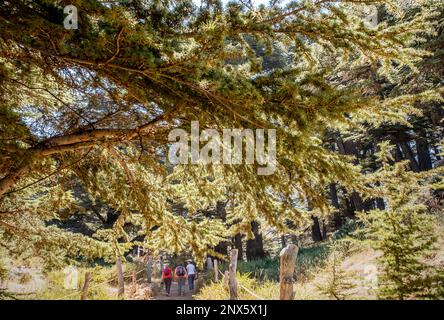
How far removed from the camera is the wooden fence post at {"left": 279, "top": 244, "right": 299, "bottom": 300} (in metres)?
5.64

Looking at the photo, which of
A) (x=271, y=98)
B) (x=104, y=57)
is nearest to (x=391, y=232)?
(x=271, y=98)

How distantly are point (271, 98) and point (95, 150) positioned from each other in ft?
14.7

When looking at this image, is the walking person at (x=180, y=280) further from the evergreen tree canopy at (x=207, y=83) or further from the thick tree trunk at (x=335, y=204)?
the thick tree trunk at (x=335, y=204)

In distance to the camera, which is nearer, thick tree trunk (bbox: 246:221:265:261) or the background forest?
the background forest

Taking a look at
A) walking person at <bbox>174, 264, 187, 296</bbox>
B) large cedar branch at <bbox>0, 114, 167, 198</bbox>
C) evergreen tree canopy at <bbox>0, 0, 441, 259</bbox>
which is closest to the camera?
evergreen tree canopy at <bbox>0, 0, 441, 259</bbox>

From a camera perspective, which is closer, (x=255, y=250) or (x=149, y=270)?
(x=149, y=270)

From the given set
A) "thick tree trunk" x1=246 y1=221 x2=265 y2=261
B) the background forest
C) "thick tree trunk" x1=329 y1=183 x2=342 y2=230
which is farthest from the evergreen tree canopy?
"thick tree trunk" x1=329 y1=183 x2=342 y2=230

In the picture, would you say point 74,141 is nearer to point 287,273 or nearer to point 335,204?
point 287,273

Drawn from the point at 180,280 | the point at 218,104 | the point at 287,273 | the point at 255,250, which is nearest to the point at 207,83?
the point at 218,104

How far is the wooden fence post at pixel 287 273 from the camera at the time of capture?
564 cm

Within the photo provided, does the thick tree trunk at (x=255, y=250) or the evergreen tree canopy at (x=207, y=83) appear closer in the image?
the evergreen tree canopy at (x=207, y=83)

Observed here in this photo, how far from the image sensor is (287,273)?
5.77 metres

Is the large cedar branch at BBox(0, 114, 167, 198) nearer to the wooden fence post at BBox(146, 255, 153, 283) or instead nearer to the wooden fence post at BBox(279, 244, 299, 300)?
the wooden fence post at BBox(279, 244, 299, 300)

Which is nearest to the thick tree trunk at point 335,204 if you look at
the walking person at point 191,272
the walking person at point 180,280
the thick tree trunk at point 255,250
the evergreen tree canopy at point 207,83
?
the thick tree trunk at point 255,250
